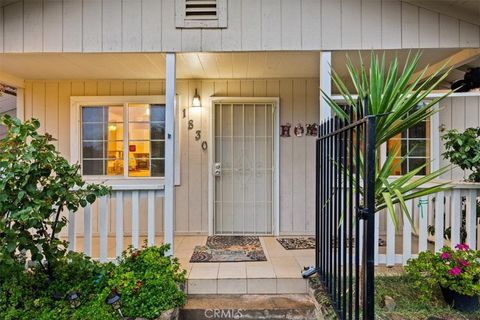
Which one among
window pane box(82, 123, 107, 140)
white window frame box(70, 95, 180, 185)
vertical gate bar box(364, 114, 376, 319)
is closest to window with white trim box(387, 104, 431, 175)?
white window frame box(70, 95, 180, 185)

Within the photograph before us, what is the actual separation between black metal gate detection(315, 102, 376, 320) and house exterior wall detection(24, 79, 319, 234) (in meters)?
1.72

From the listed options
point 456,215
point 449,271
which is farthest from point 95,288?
point 456,215

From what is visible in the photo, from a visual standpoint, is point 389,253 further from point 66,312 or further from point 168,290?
point 66,312

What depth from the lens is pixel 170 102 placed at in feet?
11.1

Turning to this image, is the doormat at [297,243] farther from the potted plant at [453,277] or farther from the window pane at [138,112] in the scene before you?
the window pane at [138,112]

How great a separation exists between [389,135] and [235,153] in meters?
2.80

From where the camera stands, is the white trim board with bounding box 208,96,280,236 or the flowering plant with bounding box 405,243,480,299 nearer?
the flowering plant with bounding box 405,243,480,299

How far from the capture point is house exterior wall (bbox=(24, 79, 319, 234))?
4.79 metres

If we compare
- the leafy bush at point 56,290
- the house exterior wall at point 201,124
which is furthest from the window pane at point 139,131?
the leafy bush at point 56,290

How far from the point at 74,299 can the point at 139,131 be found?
2668mm

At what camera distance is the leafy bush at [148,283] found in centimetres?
253

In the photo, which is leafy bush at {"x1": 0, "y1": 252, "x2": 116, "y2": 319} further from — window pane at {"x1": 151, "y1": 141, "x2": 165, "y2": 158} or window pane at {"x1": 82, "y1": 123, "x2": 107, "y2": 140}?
window pane at {"x1": 82, "y1": 123, "x2": 107, "y2": 140}

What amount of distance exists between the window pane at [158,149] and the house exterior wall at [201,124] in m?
0.28

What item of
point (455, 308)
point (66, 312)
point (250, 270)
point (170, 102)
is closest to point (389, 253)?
point (455, 308)
